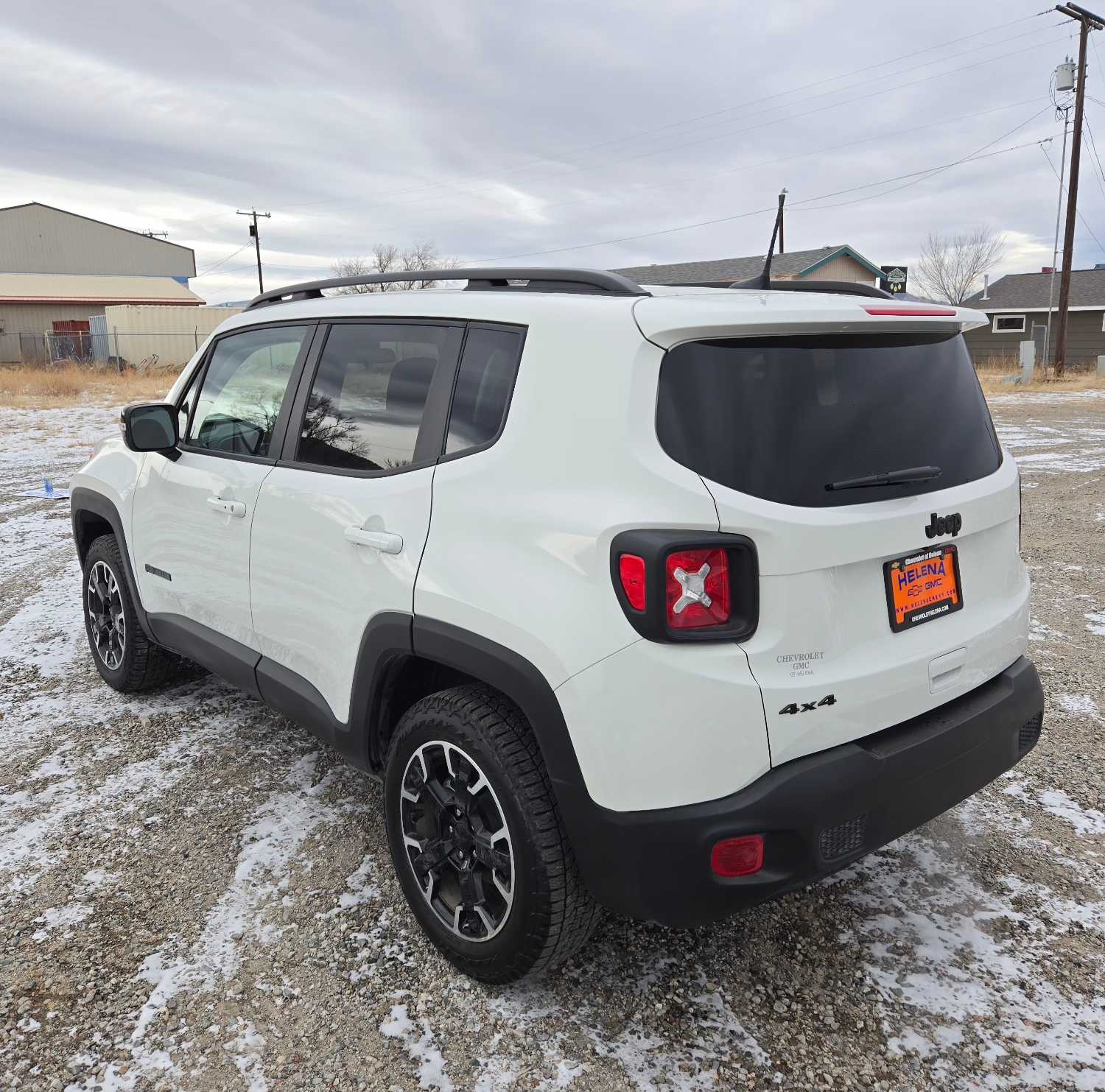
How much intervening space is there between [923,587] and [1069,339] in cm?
4419

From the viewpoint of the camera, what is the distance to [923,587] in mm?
2297

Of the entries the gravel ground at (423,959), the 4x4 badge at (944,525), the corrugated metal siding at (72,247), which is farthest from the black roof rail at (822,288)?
the corrugated metal siding at (72,247)

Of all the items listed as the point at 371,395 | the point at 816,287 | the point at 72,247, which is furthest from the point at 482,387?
the point at 72,247

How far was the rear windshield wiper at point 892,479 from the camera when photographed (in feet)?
6.98

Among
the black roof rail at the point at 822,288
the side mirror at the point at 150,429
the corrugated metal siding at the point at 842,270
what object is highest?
the corrugated metal siding at the point at 842,270

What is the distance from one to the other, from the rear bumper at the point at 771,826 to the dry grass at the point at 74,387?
1963 cm

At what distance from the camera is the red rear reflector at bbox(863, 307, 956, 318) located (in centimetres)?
228

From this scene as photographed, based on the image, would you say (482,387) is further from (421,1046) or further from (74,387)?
(74,387)

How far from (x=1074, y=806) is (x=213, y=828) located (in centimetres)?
318

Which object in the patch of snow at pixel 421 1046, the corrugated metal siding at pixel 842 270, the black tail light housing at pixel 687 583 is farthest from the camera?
the corrugated metal siding at pixel 842 270

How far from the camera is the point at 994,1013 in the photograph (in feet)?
7.78

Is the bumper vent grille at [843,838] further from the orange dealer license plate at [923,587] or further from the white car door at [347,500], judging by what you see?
the white car door at [347,500]

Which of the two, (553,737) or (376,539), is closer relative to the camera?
(553,737)

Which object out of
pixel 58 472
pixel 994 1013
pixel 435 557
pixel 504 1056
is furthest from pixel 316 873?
pixel 58 472
